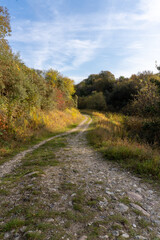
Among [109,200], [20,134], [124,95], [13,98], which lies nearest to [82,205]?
[109,200]

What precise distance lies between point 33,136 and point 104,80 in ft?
160

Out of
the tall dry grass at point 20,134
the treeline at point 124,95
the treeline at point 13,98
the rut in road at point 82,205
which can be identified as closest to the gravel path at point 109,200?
the rut in road at point 82,205

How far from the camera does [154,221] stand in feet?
9.66

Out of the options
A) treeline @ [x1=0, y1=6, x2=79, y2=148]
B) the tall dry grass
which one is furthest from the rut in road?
treeline @ [x1=0, y1=6, x2=79, y2=148]

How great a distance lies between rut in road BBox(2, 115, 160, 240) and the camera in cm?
254

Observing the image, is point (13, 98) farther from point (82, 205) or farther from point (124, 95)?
point (124, 95)

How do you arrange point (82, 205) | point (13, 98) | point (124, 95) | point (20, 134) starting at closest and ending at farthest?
point (82, 205)
point (20, 134)
point (13, 98)
point (124, 95)

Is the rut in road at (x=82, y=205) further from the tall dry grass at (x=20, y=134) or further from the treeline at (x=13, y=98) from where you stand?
the treeline at (x=13, y=98)

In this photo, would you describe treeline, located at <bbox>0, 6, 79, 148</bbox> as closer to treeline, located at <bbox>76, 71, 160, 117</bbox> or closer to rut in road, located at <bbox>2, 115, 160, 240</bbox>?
rut in road, located at <bbox>2, 115, 160, 240</bbox>

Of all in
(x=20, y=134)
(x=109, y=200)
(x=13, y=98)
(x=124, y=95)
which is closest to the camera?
(x=109, y=200)

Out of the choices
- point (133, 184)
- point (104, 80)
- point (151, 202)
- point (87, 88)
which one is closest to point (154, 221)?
point (151, 202)

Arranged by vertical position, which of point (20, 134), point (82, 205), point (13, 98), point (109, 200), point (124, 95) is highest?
point (124, 95)

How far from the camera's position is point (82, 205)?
330 cm

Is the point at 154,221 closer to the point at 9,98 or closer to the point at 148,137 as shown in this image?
the point at 148,137
